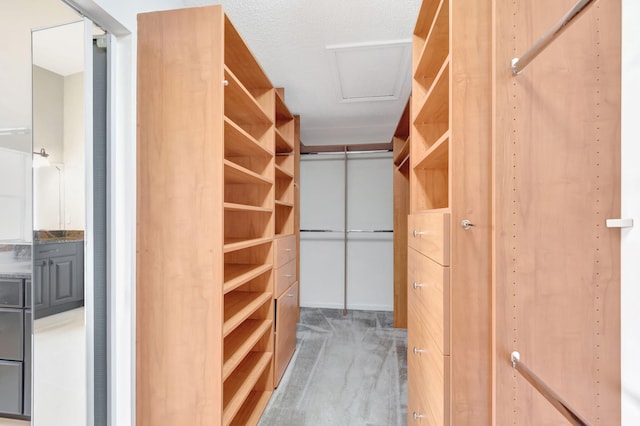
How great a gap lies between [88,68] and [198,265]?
3.24 ft

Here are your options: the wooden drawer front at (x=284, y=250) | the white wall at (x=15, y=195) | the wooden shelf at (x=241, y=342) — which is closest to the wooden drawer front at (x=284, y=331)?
the wooden shelf at (x=241, y=342)

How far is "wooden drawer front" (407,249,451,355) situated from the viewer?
89cm

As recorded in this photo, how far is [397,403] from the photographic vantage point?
1.90 meters

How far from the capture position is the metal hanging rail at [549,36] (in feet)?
2.07

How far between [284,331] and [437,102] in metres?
1.86

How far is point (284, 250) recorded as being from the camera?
2.27 metres

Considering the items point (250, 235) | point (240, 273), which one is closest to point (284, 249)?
point (250, 235)

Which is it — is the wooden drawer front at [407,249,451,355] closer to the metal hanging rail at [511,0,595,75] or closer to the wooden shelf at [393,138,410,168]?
the metal hanging rail at [511,0,595,75]

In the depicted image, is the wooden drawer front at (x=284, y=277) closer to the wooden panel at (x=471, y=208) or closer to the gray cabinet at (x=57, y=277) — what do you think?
the gray cabinet at (x=57, y=277)

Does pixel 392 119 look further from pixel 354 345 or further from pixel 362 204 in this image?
pixel 354 345

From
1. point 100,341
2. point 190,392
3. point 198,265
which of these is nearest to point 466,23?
point 198,265

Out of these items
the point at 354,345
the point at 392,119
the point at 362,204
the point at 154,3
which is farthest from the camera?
the point at 362,204

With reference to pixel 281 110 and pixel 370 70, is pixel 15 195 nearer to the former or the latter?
pixel 281 110
